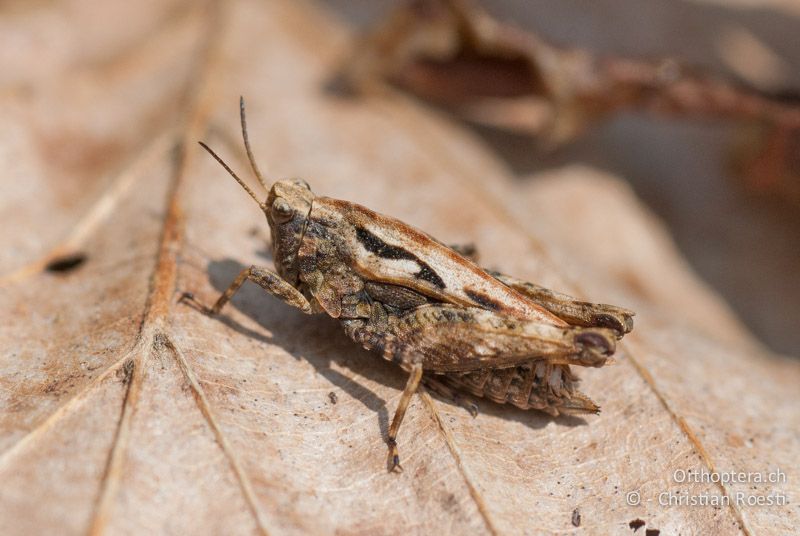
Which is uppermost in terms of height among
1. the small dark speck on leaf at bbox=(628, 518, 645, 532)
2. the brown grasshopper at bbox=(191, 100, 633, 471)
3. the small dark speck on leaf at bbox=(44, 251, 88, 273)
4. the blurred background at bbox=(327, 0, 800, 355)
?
the blurred background at bbox=(327, 0, 800, 355)

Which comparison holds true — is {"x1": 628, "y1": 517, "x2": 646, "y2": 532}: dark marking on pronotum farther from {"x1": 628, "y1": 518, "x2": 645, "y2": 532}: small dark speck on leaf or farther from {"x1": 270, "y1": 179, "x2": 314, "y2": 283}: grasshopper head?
{"x1": 270, "y1": 179, "x2": 314, "y2": 283}: grasshopper head

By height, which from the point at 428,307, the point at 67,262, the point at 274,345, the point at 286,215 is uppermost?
the point at 286,215

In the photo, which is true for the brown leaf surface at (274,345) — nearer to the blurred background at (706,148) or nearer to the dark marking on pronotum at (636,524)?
the dark marking on pronotum at (636,524)

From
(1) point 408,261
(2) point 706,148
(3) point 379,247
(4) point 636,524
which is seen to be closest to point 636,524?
(4) point 636,524

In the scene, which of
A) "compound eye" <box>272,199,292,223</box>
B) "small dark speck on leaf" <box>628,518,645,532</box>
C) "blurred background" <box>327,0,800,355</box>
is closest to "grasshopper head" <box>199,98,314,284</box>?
"compound eye" <box>272,199,292,223</box>


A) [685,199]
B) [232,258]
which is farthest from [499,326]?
[685,199]

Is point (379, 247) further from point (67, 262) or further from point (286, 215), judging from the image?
point (67, 262)
